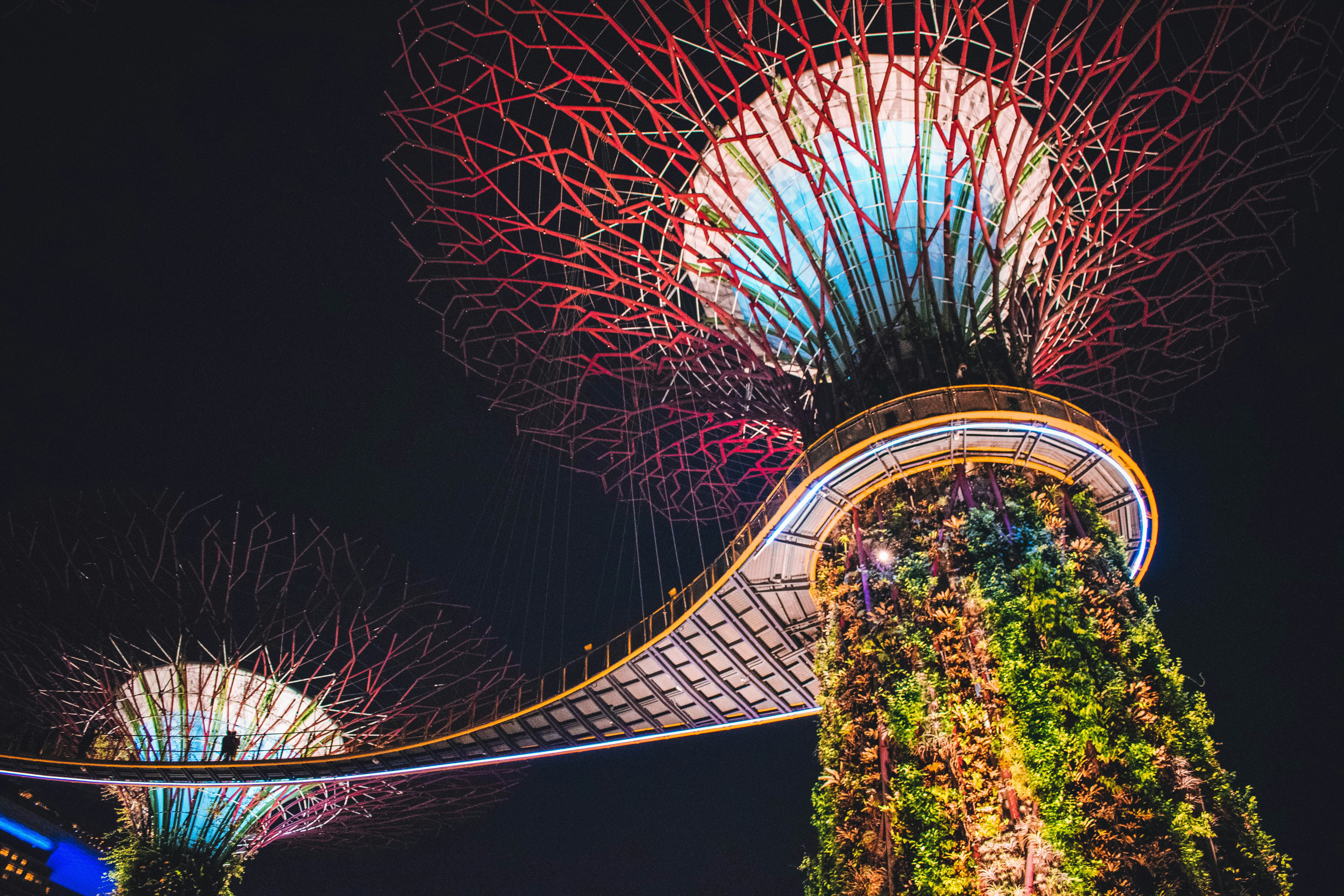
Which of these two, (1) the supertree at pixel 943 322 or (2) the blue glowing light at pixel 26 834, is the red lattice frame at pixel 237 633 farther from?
(2) the blue glowing light at pixel 26 834

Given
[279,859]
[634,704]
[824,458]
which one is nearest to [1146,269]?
[824,458]

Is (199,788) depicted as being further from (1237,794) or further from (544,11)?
(1237,794)

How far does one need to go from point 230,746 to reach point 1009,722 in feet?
94.1

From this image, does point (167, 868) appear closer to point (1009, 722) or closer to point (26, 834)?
point (1009, 722)

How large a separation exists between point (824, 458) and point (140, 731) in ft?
92.2

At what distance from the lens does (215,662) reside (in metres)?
30.2

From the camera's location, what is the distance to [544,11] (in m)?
15.3

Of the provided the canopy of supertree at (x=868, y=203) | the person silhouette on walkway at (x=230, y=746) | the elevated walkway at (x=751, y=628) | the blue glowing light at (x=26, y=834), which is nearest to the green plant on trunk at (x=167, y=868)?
the elevated walkway at (x=751, y=628)

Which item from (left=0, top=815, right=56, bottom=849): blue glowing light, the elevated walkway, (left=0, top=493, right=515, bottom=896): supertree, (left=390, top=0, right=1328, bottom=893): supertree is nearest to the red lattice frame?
(left=0, top=493, right=515, bottom=896): supertree

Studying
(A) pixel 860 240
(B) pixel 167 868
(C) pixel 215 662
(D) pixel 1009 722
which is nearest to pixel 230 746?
(C) pixel 215 662

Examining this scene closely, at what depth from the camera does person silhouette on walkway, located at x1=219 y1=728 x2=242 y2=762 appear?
3059 centimetres

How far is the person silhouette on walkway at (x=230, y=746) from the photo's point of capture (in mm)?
30594

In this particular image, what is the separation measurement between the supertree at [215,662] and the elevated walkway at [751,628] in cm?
146

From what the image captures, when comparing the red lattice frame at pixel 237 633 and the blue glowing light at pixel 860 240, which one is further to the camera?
the red lattice frame at pixel 237 633
